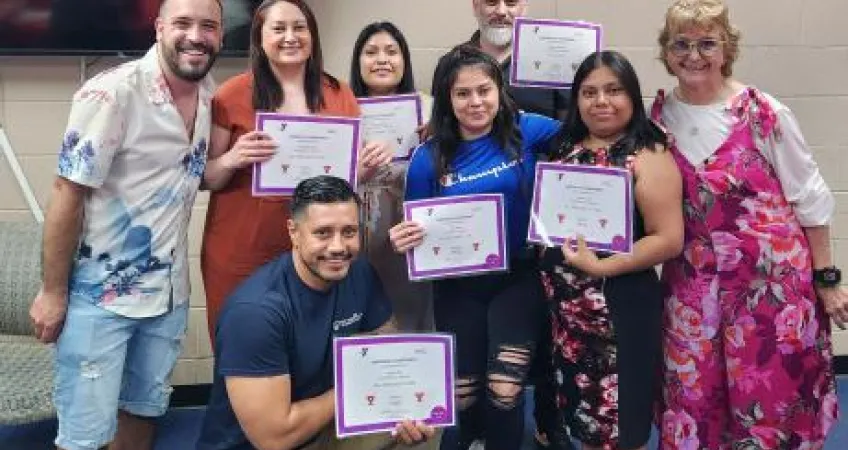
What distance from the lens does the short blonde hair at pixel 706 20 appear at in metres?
2.02

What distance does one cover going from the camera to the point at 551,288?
2.17m

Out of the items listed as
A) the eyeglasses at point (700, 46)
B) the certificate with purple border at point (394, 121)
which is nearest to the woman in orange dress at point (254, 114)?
the certificate with purple border at point (394, 121)

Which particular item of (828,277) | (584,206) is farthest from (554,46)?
(828,277)

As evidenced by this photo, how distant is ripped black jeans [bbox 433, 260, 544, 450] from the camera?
217cm

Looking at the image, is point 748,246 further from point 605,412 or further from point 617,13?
point 617,13

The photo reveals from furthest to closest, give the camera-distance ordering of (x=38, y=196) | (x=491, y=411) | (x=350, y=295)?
1. (x=38, y=196)
2. (x=491, y=411)
3. (x=350, y=295)

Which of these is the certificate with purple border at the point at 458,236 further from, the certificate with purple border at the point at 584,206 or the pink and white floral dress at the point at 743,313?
the pink and white floral dress at the point at 743,313

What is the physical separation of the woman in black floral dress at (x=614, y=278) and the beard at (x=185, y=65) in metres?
0.92

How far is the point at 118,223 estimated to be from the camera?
76.4 inches

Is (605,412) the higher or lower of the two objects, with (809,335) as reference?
lower

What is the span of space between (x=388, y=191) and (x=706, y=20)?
962mm

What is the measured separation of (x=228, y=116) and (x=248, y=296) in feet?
1.85

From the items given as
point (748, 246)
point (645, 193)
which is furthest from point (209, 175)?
point (748, 246)

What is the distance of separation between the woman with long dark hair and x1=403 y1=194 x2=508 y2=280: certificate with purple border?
0.28 meters
